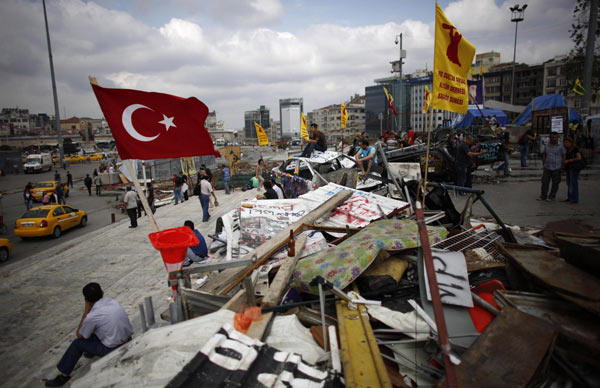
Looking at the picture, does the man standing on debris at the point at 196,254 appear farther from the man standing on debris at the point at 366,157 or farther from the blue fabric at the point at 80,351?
the man standing on debris at the point at 366,157

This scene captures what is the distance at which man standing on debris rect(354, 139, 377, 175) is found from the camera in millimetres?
9820

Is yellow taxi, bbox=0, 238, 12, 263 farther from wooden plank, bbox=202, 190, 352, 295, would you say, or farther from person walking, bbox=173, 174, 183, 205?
wooden plank, bbox=202, 190, 352, 295

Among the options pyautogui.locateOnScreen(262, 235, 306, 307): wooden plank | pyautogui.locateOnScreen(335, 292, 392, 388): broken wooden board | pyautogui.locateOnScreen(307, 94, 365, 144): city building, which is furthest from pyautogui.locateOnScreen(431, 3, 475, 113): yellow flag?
pyautogui.locateOnScreen(307, 94, 365, 144): city building

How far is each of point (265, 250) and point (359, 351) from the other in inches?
88.9

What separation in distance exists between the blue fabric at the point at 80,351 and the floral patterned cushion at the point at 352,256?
102 inches

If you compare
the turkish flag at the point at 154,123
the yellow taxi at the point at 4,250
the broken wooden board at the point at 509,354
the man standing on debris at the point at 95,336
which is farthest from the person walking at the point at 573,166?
the yellow taxi at the point at 4,250

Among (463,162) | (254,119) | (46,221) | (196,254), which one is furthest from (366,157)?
(254,119)

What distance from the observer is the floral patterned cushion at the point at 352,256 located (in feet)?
11.7

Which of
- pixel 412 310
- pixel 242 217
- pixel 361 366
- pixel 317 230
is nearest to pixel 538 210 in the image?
pixel 317 230

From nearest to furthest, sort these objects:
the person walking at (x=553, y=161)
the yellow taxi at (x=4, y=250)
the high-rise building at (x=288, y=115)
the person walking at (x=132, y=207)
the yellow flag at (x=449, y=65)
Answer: the yellow flag at (x=449, y=65), the person walking at (x=553, y=161), the yellow taxi at (x=4, y=250), the person walking at (x=132, y=207), the high-rise building at (x=288, y=115)

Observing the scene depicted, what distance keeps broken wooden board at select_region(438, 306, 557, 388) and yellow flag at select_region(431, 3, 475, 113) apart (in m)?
2.91

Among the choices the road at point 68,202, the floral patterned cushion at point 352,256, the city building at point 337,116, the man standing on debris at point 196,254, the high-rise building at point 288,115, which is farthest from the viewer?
the high-rise building at point 288,115

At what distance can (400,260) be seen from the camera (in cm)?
391

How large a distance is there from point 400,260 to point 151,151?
347 centimetres
